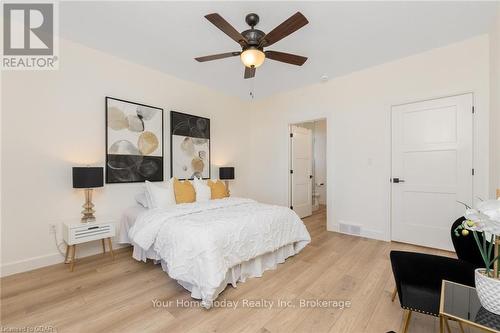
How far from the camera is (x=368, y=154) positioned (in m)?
3.70

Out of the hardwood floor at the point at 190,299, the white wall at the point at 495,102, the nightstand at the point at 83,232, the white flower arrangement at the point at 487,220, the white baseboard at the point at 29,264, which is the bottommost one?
the hardwood floor at the point at 190,299

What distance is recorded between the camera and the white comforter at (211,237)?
1.95 metres

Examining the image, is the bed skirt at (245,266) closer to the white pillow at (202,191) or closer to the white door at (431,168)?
the white pillow at (202,191)

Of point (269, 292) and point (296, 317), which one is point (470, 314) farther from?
point (269, 292)

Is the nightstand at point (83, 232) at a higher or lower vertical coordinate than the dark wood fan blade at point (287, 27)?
lower

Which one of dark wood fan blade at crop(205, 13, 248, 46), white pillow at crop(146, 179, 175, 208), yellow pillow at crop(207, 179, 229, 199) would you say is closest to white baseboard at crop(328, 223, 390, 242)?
yellow pillow at crop(207, 179, 229, 199)

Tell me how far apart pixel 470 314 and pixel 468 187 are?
2525 mm

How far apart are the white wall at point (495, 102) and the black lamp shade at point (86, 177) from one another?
457cm

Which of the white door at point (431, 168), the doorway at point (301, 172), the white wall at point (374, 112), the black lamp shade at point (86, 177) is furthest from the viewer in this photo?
the doorway at point (301, 172)

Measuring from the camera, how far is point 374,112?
3641 millimetres

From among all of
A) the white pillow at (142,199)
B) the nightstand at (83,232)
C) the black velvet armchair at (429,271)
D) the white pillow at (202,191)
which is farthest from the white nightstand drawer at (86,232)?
the black velvet armchair at (429,271)

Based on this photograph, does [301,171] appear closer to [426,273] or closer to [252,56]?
[252,56]

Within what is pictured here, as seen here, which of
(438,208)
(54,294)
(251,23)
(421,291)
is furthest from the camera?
(438,208)

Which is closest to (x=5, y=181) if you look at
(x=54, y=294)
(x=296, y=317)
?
(x=54, y=294)
